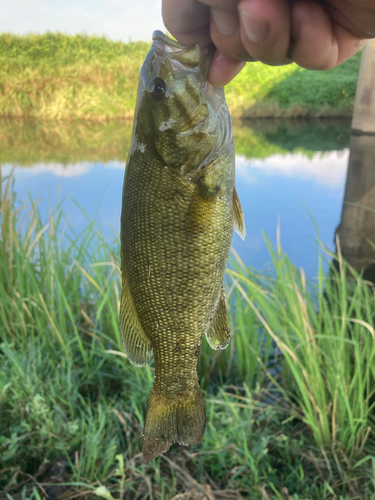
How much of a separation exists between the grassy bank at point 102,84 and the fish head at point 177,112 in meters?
10.7

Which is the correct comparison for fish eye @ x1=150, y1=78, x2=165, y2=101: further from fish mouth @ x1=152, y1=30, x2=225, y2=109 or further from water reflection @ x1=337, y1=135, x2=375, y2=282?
water reflection @ x1=337, y1=135, x2=375, y2=282

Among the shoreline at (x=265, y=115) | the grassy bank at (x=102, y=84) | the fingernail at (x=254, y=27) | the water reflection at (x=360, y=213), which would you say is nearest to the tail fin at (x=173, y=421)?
the fingernail at (x=254, y=27)

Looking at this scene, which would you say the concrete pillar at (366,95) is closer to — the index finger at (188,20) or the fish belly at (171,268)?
the index finger at (188,20)

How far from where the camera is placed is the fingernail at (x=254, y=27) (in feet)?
2.78

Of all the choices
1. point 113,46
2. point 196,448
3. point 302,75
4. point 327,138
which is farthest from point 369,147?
point 196,448

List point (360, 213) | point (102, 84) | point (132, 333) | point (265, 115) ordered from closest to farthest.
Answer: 1. point (132, 333)
2. point (360, 213)
3. point (102, 84)
4. point (265, 115)

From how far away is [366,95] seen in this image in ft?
32.1

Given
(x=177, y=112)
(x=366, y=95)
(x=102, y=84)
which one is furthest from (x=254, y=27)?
(x=102, y=84)

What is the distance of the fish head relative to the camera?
40.3 inches

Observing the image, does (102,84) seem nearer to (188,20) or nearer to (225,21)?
(188,20)

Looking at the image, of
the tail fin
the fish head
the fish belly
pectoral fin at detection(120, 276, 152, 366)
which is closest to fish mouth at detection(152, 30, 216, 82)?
the fish head

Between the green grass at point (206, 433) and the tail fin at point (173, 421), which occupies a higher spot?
the tail fin at point (173, 421)

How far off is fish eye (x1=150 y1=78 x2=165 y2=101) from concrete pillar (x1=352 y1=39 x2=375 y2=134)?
10056mm

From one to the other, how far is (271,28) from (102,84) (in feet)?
38.9
